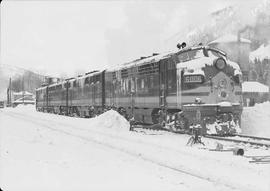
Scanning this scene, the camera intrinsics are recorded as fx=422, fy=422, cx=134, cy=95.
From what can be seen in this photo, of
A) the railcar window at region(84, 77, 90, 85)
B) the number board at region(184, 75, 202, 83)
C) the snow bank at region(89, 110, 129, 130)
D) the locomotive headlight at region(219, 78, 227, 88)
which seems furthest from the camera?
the railcar window at region(84, 77, 90, 85)

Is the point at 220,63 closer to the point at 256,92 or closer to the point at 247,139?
the point at 247,139

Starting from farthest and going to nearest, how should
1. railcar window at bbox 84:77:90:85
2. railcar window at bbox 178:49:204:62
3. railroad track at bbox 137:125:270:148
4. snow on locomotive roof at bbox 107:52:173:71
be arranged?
railcar window at bbox 84:77:90:85, snow on locomotive roof at bbox 107:52:173:71, railcar window at bbox 178:49:204:62, railroad track at bbox 137:125:270:148

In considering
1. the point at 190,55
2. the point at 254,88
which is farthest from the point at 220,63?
the point at 254,88

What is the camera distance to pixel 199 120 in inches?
615

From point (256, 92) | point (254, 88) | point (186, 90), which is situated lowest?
point (186, 90)

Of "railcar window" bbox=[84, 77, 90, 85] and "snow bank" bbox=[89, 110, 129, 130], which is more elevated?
"railcar window" bbox=[84, 77, 90, 85]

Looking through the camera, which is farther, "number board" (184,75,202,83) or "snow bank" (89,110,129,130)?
"snow bank" (89,110,129,130)

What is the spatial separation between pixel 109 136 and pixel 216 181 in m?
9.06

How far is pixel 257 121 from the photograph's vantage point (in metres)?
18.6

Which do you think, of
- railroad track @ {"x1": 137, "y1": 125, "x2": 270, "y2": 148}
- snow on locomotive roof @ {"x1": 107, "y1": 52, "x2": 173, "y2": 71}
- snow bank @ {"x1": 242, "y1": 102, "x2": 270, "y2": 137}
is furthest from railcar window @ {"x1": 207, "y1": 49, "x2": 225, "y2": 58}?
snow bank @ {"x1": 242, "y1": 102, "x2": 270, "y2": 137}

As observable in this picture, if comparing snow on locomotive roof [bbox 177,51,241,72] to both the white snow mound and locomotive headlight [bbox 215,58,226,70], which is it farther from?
the white snow mound

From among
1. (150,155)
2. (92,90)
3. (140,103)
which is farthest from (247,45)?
(150,155)

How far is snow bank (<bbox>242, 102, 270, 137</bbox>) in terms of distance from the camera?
18078 mm

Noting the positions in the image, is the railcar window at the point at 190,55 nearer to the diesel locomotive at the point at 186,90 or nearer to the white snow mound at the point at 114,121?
the diesel locomotive at the point at 186,90
